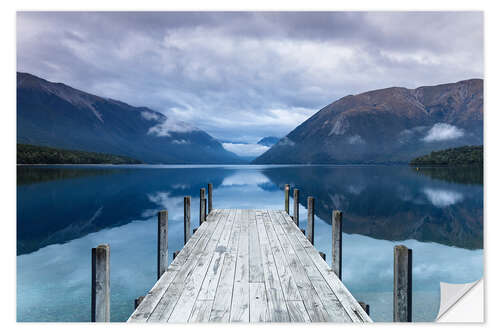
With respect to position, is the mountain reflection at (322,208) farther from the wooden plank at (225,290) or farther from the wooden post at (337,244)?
the wooden plank at (225,290)

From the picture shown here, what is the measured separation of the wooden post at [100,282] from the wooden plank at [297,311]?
174 centimetres

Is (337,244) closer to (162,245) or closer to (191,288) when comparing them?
(191,288)

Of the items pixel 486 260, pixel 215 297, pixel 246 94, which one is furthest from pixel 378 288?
pixel 246 94

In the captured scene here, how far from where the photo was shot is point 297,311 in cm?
308

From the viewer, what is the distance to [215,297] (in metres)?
3.36

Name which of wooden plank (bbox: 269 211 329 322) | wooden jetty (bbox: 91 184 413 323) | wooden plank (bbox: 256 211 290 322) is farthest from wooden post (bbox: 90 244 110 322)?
wooden plank (bbox: 269 211 329 322)

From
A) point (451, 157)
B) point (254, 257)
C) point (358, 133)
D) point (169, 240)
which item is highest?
point (358, 133)

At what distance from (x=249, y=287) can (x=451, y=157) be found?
59.6 ft

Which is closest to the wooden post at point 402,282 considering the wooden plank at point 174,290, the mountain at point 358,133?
the wooden plank at point 174,290

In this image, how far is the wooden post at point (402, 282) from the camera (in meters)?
2.79

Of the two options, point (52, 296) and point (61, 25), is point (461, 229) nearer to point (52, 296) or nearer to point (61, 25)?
point (52, 296)

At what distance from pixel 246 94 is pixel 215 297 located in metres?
10.2
